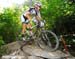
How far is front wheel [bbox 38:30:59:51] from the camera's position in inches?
417

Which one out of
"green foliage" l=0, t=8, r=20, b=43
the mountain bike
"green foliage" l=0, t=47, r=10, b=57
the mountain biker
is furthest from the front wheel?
"green foliage" l=0, t=8, r=20, b=43

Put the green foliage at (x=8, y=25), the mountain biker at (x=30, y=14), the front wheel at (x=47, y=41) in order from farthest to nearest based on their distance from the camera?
the green foliage at (x=8, y=25)
the front wheel at (x=47, y=41)
the mountain biker at (x=30, y=14)

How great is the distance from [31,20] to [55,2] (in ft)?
5.11

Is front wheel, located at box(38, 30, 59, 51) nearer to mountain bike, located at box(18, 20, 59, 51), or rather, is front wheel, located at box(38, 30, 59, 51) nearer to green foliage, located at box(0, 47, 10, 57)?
mountain bike, located at box(18, 20, 59, 51)

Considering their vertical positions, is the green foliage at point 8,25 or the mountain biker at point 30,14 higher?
the mountain biker at point 30,14

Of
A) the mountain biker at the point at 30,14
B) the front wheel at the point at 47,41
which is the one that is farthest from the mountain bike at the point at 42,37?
the mountain biker at the point at 30,14

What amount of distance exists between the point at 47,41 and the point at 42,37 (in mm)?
237

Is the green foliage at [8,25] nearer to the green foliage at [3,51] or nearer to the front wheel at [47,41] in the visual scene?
the green foliage at [3,51]

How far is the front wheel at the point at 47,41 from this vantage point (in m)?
10.6

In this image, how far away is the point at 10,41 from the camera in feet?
39.4

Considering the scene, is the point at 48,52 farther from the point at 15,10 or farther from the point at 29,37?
the point at 15,10

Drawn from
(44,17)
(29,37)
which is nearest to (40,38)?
(29,37)

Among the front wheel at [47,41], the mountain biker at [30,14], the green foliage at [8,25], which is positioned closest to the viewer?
the mountain biker at [30,14]

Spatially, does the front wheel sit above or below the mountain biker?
below
